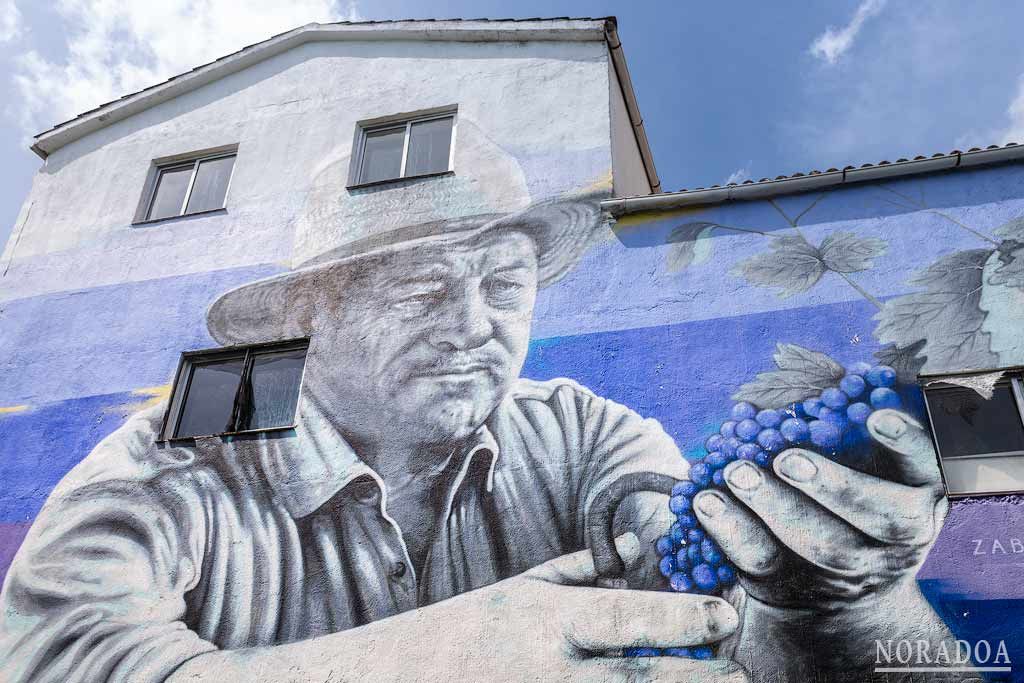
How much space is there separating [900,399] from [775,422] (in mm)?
1023

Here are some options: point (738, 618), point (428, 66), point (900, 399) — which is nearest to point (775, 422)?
point (900, 399)

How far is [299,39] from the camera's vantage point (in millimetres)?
12797

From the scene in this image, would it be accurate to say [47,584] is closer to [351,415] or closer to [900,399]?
[351,415]

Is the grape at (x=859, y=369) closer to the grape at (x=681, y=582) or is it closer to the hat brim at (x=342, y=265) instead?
the grape at (x=681, y=582)

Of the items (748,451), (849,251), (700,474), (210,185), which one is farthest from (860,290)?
(210,185)

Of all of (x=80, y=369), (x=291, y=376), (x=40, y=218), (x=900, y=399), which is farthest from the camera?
(x=40, y=218)

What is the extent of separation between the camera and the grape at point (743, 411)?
775 cm

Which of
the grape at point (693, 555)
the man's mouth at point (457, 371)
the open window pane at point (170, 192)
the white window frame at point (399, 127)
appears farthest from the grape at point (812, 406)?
the open window pane at point (170, 192)

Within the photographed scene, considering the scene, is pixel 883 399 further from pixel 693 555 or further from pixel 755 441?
pixel 693 555

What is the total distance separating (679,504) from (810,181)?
3636mm

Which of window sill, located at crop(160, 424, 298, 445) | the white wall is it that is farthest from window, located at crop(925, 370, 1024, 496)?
window sill, located at crop(160, 424, 298, 445)

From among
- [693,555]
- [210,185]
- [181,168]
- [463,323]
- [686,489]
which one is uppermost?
[181,168]

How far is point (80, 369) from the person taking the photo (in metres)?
10.4

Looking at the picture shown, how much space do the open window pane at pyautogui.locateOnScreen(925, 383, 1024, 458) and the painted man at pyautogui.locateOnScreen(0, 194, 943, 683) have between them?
0.29 m
